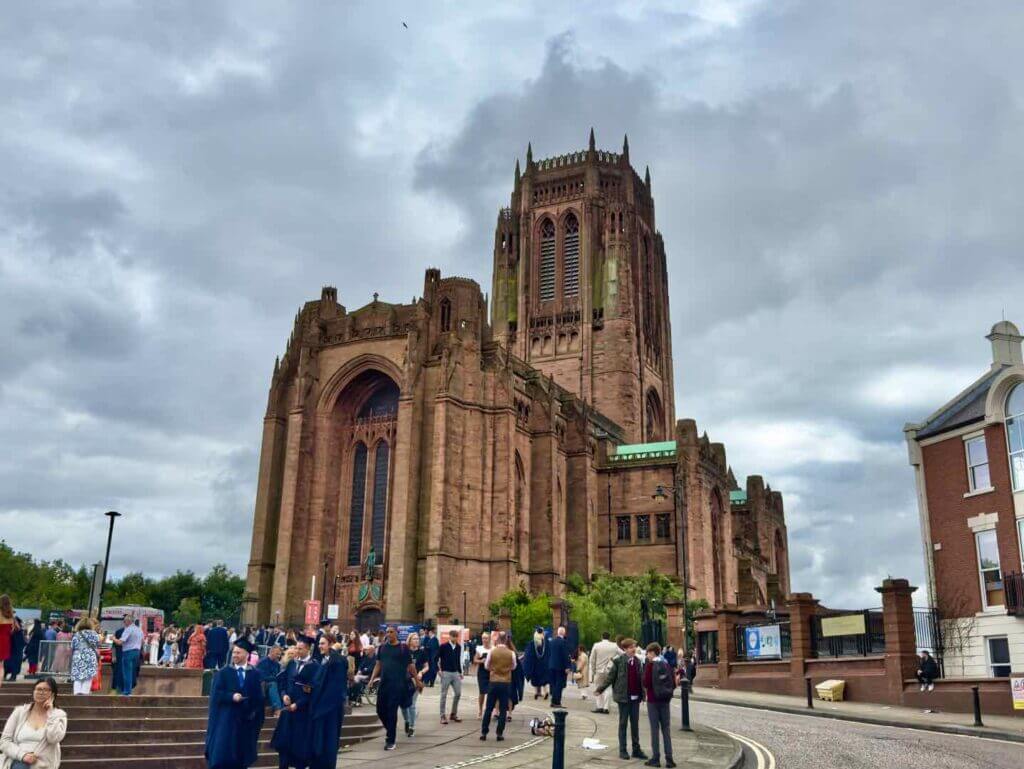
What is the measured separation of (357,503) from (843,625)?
1336 inches

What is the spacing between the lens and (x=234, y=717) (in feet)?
33.4

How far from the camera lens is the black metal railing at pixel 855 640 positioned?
89.6 ft

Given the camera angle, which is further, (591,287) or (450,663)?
(591,287)

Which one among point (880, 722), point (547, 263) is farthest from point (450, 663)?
point (547, 263)

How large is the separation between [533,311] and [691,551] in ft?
99.7

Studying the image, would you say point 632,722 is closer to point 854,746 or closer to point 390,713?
point 390,713

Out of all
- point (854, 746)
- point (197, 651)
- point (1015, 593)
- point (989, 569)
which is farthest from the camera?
point (989, 569)

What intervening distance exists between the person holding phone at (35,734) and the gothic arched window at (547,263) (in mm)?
78998

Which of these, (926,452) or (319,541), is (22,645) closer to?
(926,452)

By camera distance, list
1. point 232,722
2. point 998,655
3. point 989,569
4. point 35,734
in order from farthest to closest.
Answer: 1. point 989,569
2. point 998,655
3. point 232,722
4. point 35,734

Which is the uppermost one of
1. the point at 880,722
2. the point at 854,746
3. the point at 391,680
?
the point at 391,680

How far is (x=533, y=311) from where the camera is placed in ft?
287

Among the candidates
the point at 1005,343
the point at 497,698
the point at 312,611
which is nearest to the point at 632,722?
the point at 497,698

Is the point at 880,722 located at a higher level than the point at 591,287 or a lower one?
lower
